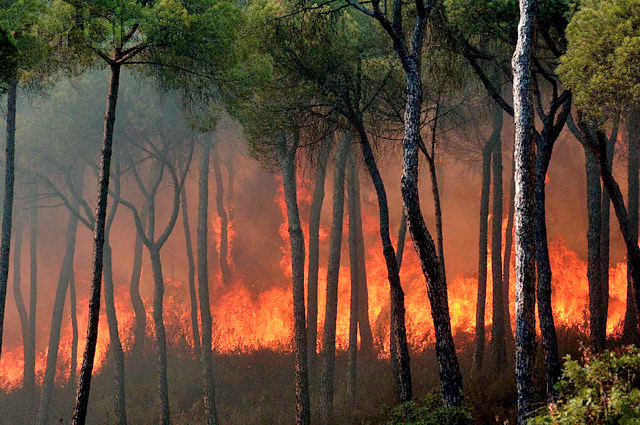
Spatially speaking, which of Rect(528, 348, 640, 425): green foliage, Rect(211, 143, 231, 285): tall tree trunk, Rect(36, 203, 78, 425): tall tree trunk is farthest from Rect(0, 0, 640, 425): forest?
Rect(211, 143, 231, 285): tall tree trunk

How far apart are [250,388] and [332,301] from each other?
5.61 m

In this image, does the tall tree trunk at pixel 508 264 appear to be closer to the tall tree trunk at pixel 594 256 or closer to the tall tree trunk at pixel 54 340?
the tall tree trunk at pixel 594 256

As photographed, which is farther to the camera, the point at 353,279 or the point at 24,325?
the point at 24,325

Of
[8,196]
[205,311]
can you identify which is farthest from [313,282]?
[8,196]

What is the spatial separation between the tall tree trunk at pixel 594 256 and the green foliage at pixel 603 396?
5907 millimetres

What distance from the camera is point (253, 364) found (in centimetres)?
2177

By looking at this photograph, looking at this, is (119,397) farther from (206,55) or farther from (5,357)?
(5,357)

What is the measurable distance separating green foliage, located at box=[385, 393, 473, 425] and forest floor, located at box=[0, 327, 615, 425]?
3.11 meters

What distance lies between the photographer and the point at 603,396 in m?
4.89

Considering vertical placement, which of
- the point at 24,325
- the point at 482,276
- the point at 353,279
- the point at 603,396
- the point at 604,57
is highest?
the point at 604,57

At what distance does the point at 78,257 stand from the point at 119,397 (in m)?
23.5

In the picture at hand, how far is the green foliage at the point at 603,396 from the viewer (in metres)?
4.75

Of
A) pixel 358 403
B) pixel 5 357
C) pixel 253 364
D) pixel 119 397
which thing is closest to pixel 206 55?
pixel 358 403

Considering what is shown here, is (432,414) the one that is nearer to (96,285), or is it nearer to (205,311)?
(96,285)
